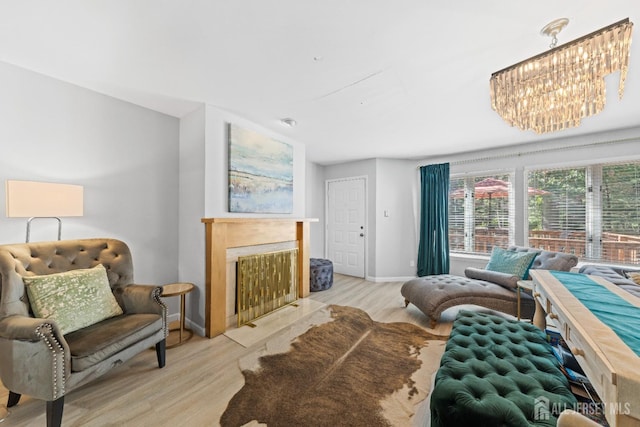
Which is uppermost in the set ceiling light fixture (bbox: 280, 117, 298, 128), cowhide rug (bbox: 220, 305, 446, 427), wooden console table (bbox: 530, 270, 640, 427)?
ceiling light fixture (bbox: 280, 117, 298, 128)

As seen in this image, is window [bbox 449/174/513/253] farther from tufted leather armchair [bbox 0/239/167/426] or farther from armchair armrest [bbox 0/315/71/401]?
armchair armrest [bbox 0/315/71/401]

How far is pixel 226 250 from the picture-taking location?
2660 mm

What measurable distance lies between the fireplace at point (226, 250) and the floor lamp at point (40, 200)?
97cm

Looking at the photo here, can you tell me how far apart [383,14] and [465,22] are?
1.67ft

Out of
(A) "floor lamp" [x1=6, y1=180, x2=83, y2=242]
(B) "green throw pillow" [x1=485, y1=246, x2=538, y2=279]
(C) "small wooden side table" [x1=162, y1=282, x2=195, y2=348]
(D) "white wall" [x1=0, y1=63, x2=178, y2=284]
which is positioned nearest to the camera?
(A) "floor lamp" [x1=6, y1=180, x2=83, y2=242]

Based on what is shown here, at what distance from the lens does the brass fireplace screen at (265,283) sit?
2.78 metres

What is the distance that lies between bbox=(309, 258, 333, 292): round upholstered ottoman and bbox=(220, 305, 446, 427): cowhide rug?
4.34ft

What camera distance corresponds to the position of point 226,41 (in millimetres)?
1666

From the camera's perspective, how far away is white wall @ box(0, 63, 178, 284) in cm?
197

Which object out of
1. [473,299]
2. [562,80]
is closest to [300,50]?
[562,80]

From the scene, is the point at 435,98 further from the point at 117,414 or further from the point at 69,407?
the point at 69,407

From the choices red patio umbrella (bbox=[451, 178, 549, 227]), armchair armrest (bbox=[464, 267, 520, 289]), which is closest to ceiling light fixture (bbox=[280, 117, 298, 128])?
armchair armrest (bbox=[464, 267, 520, 289])

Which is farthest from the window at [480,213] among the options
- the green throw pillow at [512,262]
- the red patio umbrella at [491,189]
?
the green throw pillow at [512,262]

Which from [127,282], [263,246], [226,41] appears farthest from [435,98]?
[127,282]
